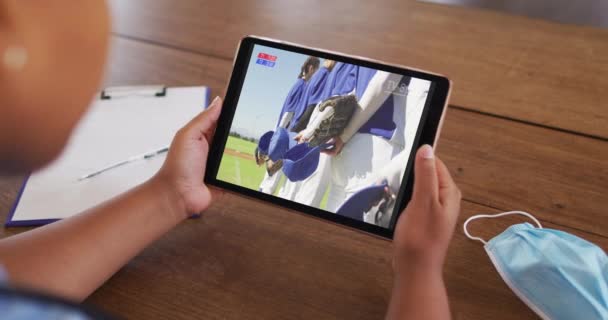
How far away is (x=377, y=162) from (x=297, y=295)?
0.63 feet

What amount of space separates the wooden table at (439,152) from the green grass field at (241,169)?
5cm

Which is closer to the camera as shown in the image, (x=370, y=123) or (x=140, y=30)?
(x=370, y=123)

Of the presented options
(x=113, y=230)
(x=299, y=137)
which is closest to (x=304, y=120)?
(x=299, y=137)

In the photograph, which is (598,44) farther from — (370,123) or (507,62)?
(370,123)

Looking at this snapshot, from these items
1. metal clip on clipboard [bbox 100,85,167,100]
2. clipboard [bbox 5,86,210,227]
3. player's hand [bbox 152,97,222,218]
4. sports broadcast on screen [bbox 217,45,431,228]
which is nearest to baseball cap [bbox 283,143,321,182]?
sports broadcast on screen [bbox 217,45,431,228]

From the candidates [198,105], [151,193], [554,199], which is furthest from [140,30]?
[554,199]

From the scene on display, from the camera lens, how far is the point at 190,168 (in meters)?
0.65

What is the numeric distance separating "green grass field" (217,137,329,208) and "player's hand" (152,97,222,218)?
0.03m

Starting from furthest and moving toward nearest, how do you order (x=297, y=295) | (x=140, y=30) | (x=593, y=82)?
(x=140, y=30)
(x=593, y=82)
(x=297, y=295)

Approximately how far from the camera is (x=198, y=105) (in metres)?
0.80

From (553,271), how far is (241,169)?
40 centimetres

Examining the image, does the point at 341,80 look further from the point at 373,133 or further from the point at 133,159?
the point at 133,159

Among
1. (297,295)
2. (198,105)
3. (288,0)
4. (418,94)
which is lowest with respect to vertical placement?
(297,295)

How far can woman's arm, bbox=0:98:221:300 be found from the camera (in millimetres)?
555
